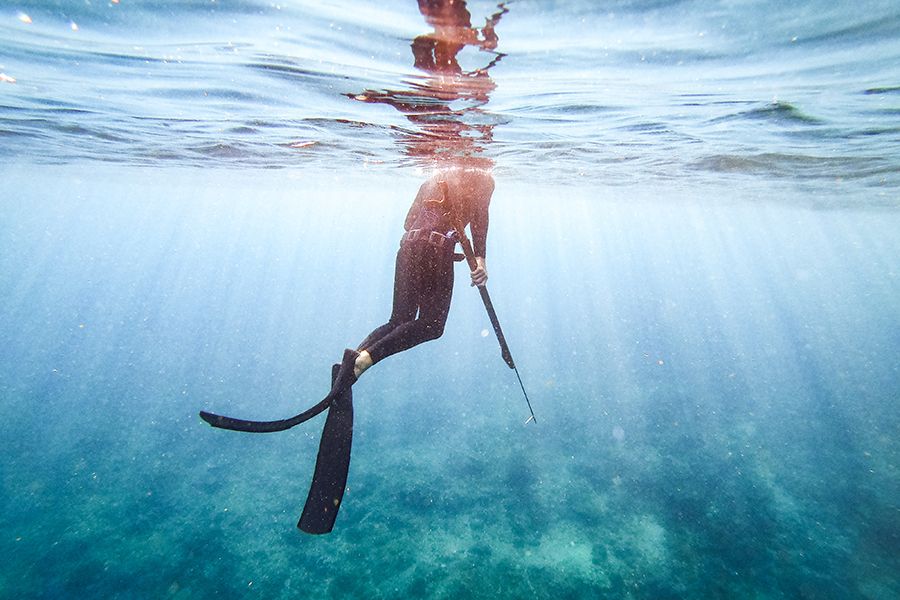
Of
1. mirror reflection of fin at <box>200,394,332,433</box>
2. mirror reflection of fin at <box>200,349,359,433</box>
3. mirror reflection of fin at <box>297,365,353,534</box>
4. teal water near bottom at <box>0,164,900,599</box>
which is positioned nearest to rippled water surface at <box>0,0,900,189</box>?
mirror reflection of fin at <box>200,349,359,433</box>

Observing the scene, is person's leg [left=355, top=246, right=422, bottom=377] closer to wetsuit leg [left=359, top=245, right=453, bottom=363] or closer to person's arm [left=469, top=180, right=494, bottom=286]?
wetsuit leg [left=359, top=245, right=453, bottom=363]

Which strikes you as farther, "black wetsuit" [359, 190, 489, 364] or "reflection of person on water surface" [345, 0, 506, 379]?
"black wetsuit" [359, 190, 489, 364]

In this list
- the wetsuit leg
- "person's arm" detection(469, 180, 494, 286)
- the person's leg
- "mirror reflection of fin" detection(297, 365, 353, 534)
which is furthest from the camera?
"person's arm" detection(469, 180, 494, 286)

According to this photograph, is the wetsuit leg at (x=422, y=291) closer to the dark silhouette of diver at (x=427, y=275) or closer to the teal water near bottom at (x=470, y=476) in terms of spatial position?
the dark silhouette of diver at (x=427, y=275)

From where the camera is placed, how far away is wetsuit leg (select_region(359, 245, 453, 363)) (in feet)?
15.6

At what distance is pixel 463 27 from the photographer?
477 cm

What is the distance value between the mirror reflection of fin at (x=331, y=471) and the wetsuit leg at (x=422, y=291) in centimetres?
86

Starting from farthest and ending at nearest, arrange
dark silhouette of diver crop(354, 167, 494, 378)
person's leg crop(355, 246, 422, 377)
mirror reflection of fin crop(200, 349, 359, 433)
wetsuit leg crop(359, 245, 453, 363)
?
person's leg crop(355, 246, 422, 377)
wetsuit leg crop(359, 245, 453, 363)
dark silhouette of diver crop(354, 167, 494, 378)
mirror reflection of fin crop(200, 349, 359, 433)

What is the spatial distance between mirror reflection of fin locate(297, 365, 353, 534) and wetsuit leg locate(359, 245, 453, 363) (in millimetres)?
861

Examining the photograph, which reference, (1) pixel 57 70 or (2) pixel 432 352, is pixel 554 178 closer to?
(2) pixel 432 352

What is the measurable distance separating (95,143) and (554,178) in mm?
21573

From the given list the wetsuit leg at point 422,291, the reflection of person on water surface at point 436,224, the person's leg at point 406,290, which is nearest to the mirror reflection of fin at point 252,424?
the reflection of person on water surface at point 436,224

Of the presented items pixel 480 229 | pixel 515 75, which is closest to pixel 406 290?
pixel 480 229

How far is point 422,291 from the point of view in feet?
16.1
